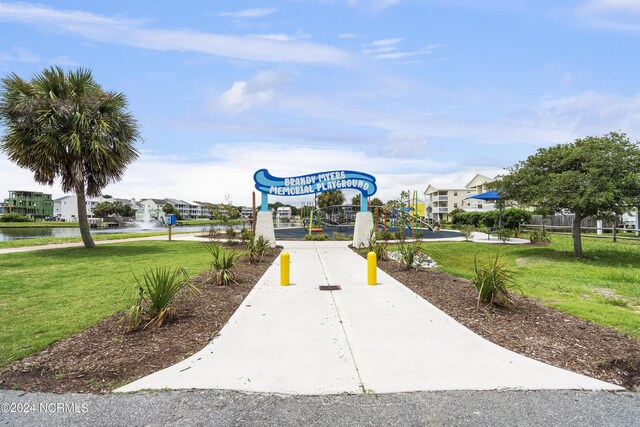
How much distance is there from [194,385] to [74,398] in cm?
106

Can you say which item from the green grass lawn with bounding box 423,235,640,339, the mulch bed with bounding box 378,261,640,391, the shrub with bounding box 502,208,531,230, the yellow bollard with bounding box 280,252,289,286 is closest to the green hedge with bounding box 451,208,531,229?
the shrub with bounding box 502,208,531,230

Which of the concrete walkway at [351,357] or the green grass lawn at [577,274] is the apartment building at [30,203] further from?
the concrete walkway at [351,357]

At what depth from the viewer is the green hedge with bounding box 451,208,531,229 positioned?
3103cm

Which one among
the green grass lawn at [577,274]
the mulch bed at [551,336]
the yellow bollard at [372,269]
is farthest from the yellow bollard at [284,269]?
the green grass lawn at [577,274]

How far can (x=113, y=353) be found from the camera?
4418 millimetres

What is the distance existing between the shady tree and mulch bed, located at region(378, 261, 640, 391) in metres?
7.73

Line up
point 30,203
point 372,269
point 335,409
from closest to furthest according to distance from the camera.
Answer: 1. point 335,409
2. point 372,269
3. point 30,203

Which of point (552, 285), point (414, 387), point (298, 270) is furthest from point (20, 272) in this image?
point (552, 285)

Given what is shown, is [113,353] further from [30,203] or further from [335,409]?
[30,203]

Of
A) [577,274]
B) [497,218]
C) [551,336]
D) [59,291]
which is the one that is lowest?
[577,274]

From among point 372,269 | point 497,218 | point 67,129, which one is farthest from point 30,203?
point 372,269

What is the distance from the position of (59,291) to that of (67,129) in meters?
12.0

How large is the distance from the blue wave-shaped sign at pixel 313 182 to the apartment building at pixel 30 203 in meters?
102

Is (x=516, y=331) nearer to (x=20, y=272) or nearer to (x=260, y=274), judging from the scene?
(x=260, y=274)
